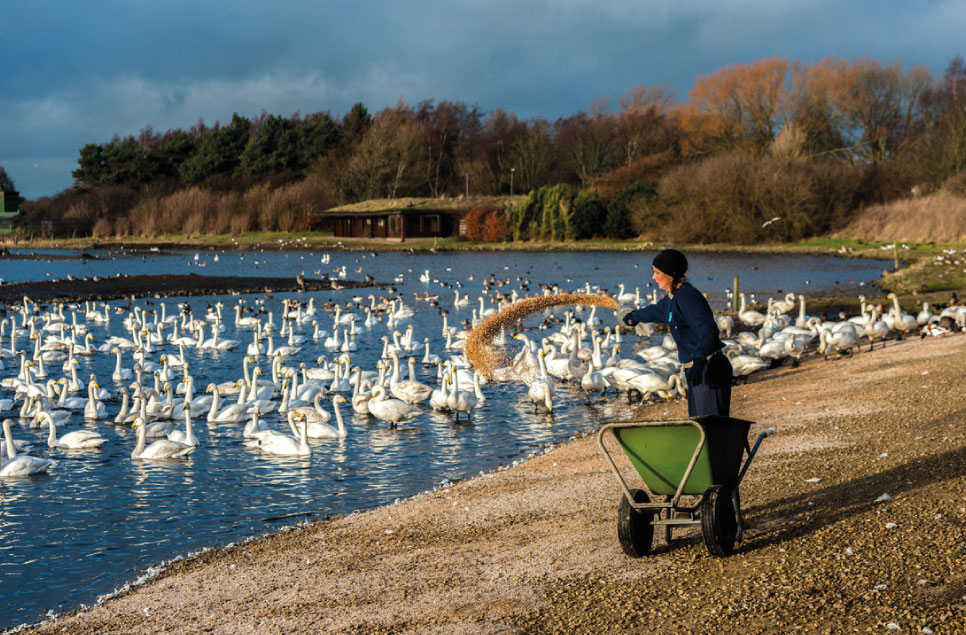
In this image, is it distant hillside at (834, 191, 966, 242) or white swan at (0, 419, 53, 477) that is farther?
distant hillside at (834, 191, 966, 242)

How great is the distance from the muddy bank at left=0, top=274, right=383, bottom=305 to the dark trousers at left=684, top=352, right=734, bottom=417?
37.4 m

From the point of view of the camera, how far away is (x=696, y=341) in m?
7.15

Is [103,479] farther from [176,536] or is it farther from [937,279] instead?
[937,279]

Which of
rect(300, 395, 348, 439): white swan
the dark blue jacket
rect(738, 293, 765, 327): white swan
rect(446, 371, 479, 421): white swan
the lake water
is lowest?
the lake water

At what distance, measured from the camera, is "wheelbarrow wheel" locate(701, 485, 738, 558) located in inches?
269

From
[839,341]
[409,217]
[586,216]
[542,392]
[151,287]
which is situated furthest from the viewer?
[409,217]

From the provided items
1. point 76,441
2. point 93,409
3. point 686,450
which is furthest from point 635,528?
point 93,409

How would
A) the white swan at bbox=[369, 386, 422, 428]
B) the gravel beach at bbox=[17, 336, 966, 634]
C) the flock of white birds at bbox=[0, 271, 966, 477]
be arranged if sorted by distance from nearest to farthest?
the gravel beach at bbox=[17, 336, 966, 634], the flock of white birds at bbox=[0, 271, 966, 477], the white swan at bbox=[369, 386, 422, 428]

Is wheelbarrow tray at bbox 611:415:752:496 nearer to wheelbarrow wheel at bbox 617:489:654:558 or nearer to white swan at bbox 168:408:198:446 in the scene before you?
wheelbarrow wheel at bbox 617:489:654:558

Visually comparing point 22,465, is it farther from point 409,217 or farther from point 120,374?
point 409,217

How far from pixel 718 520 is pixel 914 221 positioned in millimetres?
64029

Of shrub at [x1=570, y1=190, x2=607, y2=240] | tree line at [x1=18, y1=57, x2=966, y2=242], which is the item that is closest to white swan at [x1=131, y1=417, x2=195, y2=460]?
tree line at [x1=18, y1=57, x2=966, y2=242]

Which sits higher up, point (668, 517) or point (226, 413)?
point (668, 517)

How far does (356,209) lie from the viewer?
98.9m
